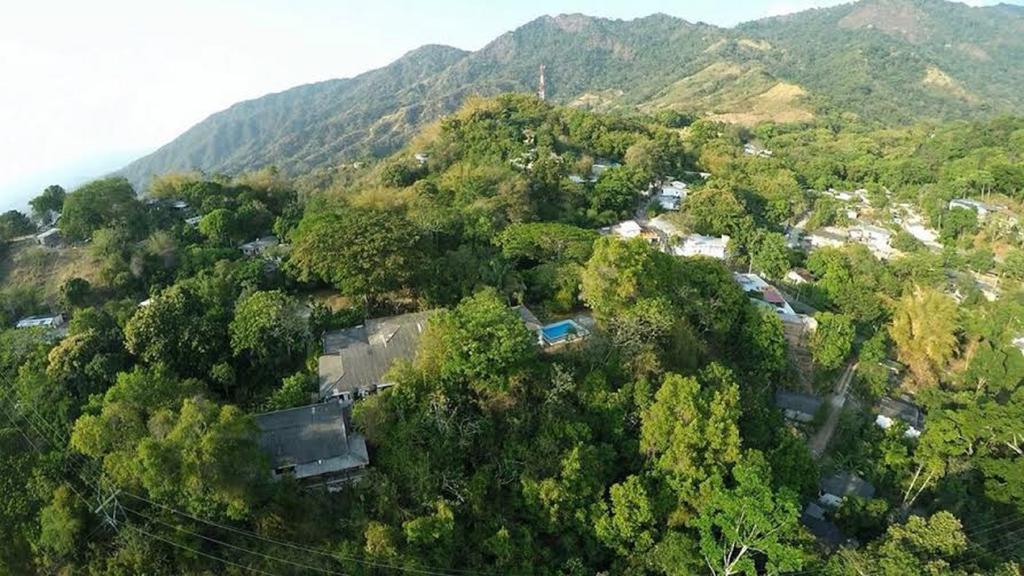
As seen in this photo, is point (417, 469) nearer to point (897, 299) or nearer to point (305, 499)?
point (305, 499)

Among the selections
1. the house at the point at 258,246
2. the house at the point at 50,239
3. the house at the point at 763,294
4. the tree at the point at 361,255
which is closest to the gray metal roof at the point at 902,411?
the house at the point at 763,294

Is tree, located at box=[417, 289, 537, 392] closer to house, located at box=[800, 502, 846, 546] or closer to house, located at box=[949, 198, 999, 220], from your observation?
house, located at box=[800, 502, 846, 546]

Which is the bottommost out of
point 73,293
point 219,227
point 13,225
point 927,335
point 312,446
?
point 927,335

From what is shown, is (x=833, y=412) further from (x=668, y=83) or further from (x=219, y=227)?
(x=668, y=83)

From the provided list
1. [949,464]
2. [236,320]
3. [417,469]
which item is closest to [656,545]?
[417,469]

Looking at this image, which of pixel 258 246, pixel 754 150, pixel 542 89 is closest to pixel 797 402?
pixel 258 246

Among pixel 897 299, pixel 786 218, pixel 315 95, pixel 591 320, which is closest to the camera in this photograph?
pixel 591 320
